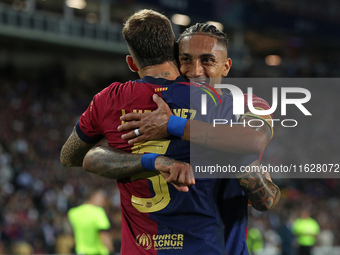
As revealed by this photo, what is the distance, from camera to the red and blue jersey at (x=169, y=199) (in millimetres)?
2646

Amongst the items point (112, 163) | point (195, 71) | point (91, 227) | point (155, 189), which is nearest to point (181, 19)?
point (91, 227)

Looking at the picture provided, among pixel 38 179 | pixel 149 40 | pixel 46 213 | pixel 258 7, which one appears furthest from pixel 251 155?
pixel 258 7

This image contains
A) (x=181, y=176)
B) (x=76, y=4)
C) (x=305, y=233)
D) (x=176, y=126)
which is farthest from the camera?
(x=76, y=4)

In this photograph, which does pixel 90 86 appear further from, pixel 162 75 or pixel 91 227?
pixel 162 75

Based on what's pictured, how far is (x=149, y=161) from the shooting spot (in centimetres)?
260

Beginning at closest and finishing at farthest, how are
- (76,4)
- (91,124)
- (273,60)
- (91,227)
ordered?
(91,124) → (91,227) → (76,4) → (273,60)

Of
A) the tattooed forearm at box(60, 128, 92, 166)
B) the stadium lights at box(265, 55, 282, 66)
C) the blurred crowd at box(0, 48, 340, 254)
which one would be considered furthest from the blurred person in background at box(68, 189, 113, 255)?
the stadium lights at box(265, 55, 282, 66)

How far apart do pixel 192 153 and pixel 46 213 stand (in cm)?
1098

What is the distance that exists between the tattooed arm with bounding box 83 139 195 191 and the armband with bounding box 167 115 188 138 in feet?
0.44

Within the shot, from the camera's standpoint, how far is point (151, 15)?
2768 millimetres

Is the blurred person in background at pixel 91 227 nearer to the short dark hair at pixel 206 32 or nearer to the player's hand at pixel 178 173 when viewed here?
the short dark hair at pixel 206 32

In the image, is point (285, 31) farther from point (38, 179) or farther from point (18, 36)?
point (38, 179)

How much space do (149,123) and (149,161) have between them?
0.19m

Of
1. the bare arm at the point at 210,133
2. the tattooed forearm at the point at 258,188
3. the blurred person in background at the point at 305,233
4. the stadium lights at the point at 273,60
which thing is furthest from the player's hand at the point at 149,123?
the stadium lights at the point at 273,60
